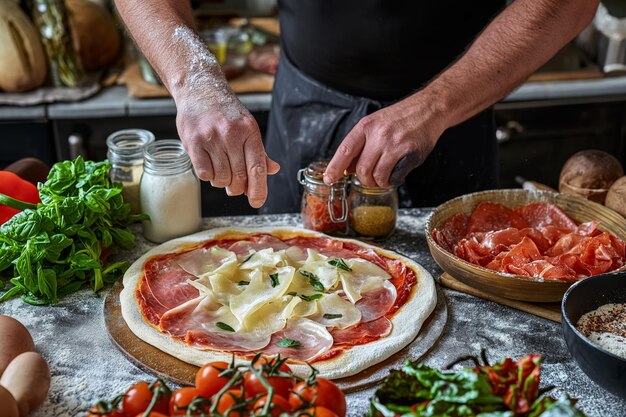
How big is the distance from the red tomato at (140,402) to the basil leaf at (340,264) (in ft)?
2.41

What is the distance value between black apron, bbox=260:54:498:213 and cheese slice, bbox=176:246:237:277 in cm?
67

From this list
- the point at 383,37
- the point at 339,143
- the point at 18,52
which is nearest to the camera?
the point at 383,37

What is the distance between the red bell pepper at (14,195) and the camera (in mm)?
1860

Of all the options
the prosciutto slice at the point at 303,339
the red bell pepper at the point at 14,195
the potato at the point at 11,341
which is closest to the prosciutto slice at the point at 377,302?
the prosciutto slice at the point at 303,339

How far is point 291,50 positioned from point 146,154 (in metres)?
0.78

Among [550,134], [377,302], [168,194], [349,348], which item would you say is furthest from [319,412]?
[550,134]

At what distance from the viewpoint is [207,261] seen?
1.88m

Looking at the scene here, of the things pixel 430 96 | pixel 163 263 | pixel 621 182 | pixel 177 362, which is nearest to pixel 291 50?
pixel 430 96

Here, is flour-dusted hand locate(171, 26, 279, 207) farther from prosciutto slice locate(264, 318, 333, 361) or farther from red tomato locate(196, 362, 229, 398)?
red tomato locate(196, 362, 229, 398)

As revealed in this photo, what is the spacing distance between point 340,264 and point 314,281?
3.4 inches

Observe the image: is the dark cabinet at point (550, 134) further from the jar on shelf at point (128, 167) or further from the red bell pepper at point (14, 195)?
the red bell pepper at point (14, 195)

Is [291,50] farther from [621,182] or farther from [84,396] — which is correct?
[84,396]

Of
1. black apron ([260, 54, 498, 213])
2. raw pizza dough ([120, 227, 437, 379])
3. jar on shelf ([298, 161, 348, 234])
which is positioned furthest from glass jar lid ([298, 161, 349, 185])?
black apron ([260, 54, 498, 213])

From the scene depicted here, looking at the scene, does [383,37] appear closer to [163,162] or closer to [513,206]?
[513,206]
